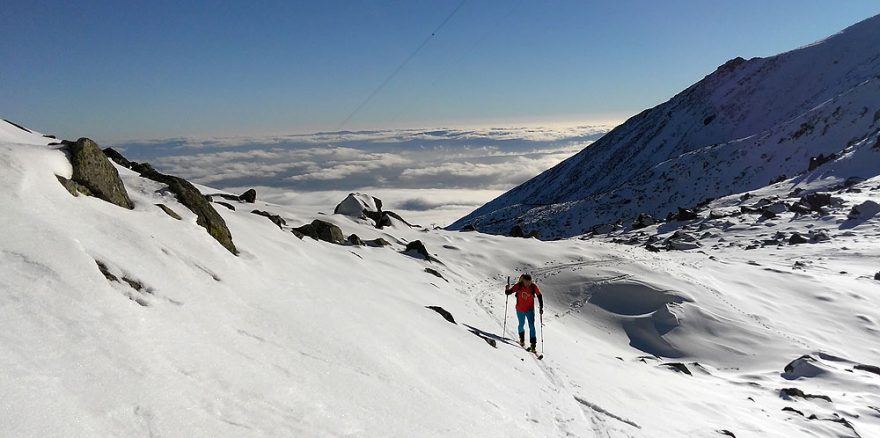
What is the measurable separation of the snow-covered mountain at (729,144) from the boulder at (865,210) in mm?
16865

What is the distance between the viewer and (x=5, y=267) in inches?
195

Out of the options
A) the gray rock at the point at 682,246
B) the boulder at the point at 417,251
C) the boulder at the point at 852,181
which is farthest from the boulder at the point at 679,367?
the boulder at the point at 852,181

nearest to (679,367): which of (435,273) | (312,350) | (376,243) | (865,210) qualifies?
(435,273)

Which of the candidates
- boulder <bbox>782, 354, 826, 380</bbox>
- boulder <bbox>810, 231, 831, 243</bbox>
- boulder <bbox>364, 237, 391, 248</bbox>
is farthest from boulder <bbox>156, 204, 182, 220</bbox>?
boulder <bbox>810, 231, 831, 243</bbox>

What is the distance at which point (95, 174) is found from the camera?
8500 millimetres

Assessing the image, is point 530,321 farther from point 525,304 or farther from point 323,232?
point 323,232

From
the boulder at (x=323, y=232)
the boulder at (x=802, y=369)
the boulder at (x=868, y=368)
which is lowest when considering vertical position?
the boulder at (x=868, y=368)

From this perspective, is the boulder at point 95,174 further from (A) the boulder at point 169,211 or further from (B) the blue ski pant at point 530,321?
(B) the blue ski pant at point 530,321

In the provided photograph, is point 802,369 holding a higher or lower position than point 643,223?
higher

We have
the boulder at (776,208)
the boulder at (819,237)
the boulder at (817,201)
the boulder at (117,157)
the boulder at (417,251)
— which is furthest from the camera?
the boulder at (776,208)

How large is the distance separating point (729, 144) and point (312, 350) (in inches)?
4100

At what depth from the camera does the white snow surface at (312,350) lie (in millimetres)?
4426

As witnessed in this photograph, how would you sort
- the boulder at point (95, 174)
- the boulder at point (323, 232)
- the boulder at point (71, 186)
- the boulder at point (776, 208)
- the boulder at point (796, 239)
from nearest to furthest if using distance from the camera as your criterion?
the boulder at point (71, 186) → the boulder at point (95, 174) → the boulder at point (323, 232) → the boulder at point (796, 239) → the boulder at point (776, 208)

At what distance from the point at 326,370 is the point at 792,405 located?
12752 millimetres
